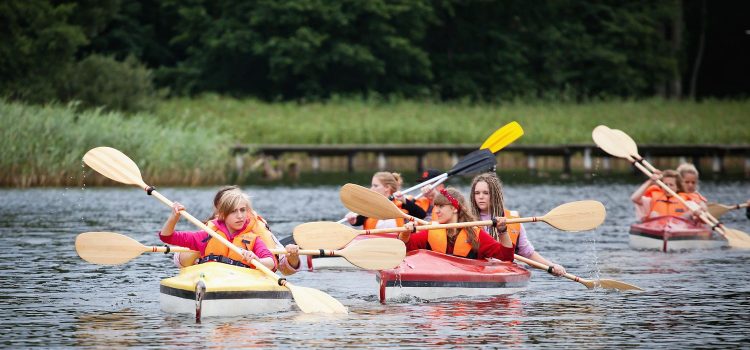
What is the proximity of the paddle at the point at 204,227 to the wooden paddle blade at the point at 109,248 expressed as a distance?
1.51ft

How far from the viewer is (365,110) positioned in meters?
44.3

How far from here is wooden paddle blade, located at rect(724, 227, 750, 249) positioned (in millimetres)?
17688

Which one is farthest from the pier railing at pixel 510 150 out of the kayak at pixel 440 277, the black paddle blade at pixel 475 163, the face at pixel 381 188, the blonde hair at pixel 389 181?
the kayak at pixel 440 277

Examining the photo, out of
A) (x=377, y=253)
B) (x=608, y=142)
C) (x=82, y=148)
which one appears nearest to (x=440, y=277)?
(x=377, y=253)

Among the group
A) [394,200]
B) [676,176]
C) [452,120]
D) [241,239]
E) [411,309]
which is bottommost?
[411,309]

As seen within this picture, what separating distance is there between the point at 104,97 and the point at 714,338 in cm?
3063

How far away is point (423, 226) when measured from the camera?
12.6 meters

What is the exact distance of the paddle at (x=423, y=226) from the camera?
12281 mm

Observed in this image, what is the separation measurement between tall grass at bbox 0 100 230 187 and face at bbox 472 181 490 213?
16.2 metres

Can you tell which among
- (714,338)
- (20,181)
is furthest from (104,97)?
(714,338)

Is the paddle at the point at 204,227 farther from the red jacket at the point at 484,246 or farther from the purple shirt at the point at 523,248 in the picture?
the purple shirt at the point at 523,248

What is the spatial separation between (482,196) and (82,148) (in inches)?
674

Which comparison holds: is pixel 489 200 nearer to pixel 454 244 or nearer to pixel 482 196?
pixel 482 196

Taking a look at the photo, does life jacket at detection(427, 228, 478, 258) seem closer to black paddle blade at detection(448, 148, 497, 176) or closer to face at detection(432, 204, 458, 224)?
face at detection(432, 204, 458, 224)
